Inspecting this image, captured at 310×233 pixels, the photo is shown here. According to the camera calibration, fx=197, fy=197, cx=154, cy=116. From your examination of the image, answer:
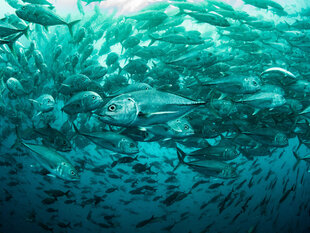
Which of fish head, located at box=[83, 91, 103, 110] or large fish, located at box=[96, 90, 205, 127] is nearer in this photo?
large fish, located at box=[96, 90, 205, 127]

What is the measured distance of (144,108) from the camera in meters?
1.79

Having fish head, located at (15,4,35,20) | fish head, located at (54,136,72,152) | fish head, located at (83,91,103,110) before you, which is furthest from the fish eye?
fish head, located at (15,4,35,20)

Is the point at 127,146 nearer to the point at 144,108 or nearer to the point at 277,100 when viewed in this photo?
the point at 144,108

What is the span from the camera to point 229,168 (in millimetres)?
3885

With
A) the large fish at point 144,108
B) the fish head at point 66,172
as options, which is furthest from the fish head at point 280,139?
the fish head at point 66,172

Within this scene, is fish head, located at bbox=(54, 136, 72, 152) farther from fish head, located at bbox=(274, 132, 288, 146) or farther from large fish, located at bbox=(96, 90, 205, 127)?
fish head, located at bbox=(274, 132, 288, 146)

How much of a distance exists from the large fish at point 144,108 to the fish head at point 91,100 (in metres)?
1.49

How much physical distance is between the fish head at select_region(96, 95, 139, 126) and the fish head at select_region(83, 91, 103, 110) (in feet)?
5.13

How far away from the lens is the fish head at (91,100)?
323 centimetres

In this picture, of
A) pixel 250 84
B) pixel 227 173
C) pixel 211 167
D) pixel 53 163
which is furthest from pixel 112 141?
pixel 250 84

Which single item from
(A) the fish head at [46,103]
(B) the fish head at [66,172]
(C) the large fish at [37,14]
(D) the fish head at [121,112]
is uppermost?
(C) the large fish at [37,14]

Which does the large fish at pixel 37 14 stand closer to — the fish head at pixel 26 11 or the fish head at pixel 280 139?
the fish head at pixel 26 11

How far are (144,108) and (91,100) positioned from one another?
1.73 meters

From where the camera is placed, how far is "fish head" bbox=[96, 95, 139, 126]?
1.69m
